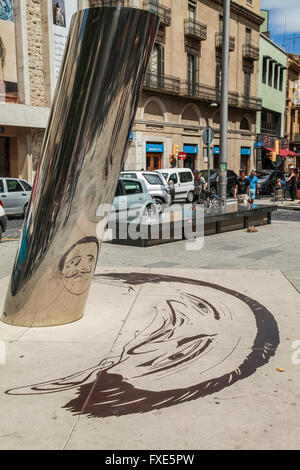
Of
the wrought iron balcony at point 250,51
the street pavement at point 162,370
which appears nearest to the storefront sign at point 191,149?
the wrought iron balcony at point 250,51

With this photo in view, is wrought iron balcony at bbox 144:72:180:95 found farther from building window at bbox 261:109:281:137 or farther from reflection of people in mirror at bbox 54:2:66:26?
building window at bbox 261:109:281:137

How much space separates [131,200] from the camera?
12.7 meters

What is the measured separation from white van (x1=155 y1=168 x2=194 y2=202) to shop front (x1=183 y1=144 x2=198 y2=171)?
1151cm

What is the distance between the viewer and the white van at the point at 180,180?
2186 centimetres

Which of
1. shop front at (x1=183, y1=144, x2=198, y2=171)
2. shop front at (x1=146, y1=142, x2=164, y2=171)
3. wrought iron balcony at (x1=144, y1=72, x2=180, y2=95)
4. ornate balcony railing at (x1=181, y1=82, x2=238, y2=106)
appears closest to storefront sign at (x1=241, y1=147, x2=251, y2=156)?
ornate balcony railing at (x1=181, y1=82, x2=238, y2=106)

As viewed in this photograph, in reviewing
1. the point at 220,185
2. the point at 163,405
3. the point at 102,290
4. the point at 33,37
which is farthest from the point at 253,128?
the point at 163,405

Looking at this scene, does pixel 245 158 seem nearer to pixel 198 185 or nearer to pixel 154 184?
pixel 198 185

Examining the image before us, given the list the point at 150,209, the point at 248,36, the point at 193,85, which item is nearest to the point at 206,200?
the point at 150,209

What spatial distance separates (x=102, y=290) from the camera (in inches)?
233

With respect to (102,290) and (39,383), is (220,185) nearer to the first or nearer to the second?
(102,290)

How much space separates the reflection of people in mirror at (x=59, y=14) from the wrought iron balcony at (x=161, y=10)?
723cm

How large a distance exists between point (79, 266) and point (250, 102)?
40.2 metres
